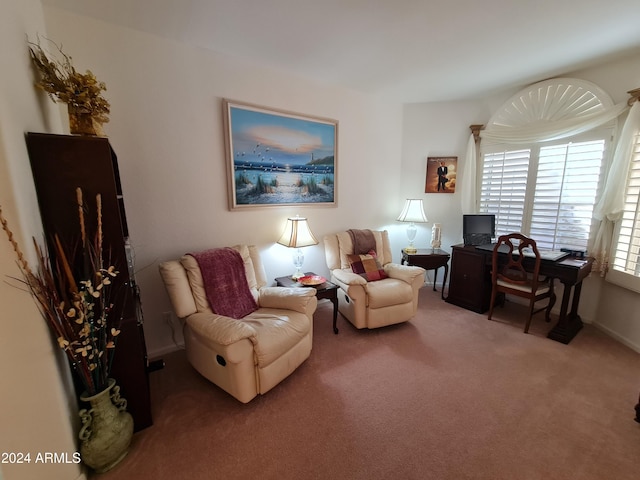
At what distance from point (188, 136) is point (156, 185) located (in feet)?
1.65

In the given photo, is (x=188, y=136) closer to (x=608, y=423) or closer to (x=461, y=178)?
(x=461, y=178)

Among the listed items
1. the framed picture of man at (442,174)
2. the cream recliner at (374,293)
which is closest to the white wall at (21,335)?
the cream recliner at (374,293)

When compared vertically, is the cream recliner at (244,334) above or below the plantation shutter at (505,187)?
below

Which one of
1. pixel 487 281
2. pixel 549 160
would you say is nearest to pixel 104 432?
pixel 487 281

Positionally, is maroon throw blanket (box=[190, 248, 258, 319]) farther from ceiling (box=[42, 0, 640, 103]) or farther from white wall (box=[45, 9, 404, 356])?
ceiling (box=[42, 0, 640, 103])

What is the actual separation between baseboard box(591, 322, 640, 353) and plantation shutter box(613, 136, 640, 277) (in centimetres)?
63

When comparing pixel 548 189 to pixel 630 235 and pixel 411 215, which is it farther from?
pixel 411 215

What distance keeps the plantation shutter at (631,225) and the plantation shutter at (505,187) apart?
83 centimetres

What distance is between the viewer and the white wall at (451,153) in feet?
8.43

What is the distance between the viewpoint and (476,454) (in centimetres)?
139

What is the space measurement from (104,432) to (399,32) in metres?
3.13

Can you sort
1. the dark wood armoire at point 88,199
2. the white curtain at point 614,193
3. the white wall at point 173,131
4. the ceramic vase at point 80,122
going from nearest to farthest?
the dark wood armoire at point 88,199 → the ceramic vase at point 80,122 → the white wall at point 173,131 → the white curtain at point 614,193

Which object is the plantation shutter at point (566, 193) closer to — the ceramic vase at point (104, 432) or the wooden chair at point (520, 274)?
the wooden chair at point (520, 274)

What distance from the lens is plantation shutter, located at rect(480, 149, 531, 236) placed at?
3070 mm
